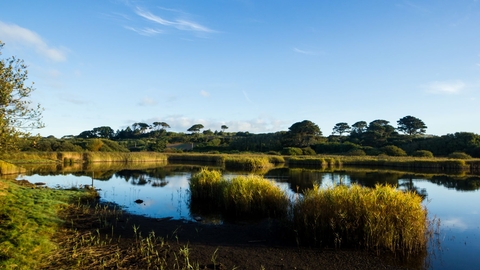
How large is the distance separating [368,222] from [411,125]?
334 ft

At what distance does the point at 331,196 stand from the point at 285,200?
11.3 feet

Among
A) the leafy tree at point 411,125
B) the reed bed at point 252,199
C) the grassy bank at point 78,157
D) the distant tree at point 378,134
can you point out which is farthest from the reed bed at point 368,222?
the leafy tree at point 411,125

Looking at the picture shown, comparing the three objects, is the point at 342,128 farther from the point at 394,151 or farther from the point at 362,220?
the point at 362,220

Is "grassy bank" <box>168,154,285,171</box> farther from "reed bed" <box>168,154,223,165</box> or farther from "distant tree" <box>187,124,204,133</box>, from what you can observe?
"distant tree" <box>187,124,204,133</box>

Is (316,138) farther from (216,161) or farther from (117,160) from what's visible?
(117,160)

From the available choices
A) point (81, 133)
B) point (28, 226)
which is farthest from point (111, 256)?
point (81, 133)

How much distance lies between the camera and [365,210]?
28.7 feet

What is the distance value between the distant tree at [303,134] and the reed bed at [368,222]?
84.2 metres

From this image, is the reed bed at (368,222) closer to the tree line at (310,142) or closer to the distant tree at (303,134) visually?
the tree line at (310,142)

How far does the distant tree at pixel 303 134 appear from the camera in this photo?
9344 centimetres

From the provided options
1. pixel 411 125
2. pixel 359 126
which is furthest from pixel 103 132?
pixel 411 125

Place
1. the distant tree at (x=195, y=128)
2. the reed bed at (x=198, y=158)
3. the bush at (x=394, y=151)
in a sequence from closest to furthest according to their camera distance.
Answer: the reed bed at (x=198, y=158) → the bush at (x=394, y=151) → the distant tree at (x=195, y=128)

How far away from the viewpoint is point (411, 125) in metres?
→ 98.0

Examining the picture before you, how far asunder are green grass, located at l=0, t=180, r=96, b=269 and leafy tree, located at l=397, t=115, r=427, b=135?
4114 inches
